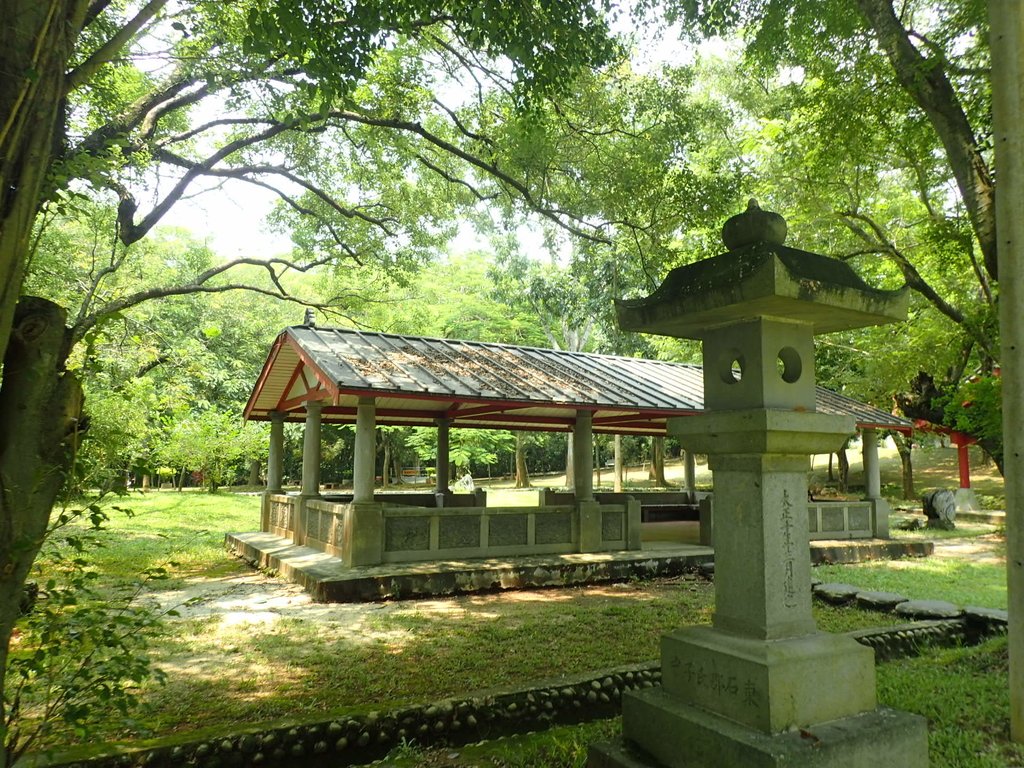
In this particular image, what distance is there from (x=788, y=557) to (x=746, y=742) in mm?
1082

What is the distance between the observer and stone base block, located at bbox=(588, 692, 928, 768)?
3.31 meters

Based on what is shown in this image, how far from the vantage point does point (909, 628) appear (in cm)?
691

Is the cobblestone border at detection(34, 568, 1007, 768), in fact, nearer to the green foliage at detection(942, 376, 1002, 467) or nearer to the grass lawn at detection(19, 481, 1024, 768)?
the grass lawn at detection(19, 481, 1024, 768)

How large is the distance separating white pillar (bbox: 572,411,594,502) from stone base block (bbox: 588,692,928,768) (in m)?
A: 8.09

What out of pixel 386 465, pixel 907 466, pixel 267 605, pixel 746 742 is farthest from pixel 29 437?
pixel 907 466

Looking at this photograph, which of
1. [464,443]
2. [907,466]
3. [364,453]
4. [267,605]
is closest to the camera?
[267,605]

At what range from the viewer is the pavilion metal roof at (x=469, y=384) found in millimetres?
10273

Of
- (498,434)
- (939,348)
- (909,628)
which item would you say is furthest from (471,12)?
(498,434)

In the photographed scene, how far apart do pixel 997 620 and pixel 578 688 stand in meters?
5.22

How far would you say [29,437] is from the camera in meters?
2.77

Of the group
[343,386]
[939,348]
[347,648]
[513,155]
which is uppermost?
[513,155]

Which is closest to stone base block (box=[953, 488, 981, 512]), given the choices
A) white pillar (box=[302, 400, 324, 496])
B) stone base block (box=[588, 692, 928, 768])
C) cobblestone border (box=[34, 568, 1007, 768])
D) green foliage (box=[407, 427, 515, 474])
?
green foliage (box=[407, 427, 515, 474])

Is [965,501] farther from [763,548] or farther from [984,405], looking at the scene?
[763,548]

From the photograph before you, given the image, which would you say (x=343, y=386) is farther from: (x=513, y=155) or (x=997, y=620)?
(x=997, y=620)
